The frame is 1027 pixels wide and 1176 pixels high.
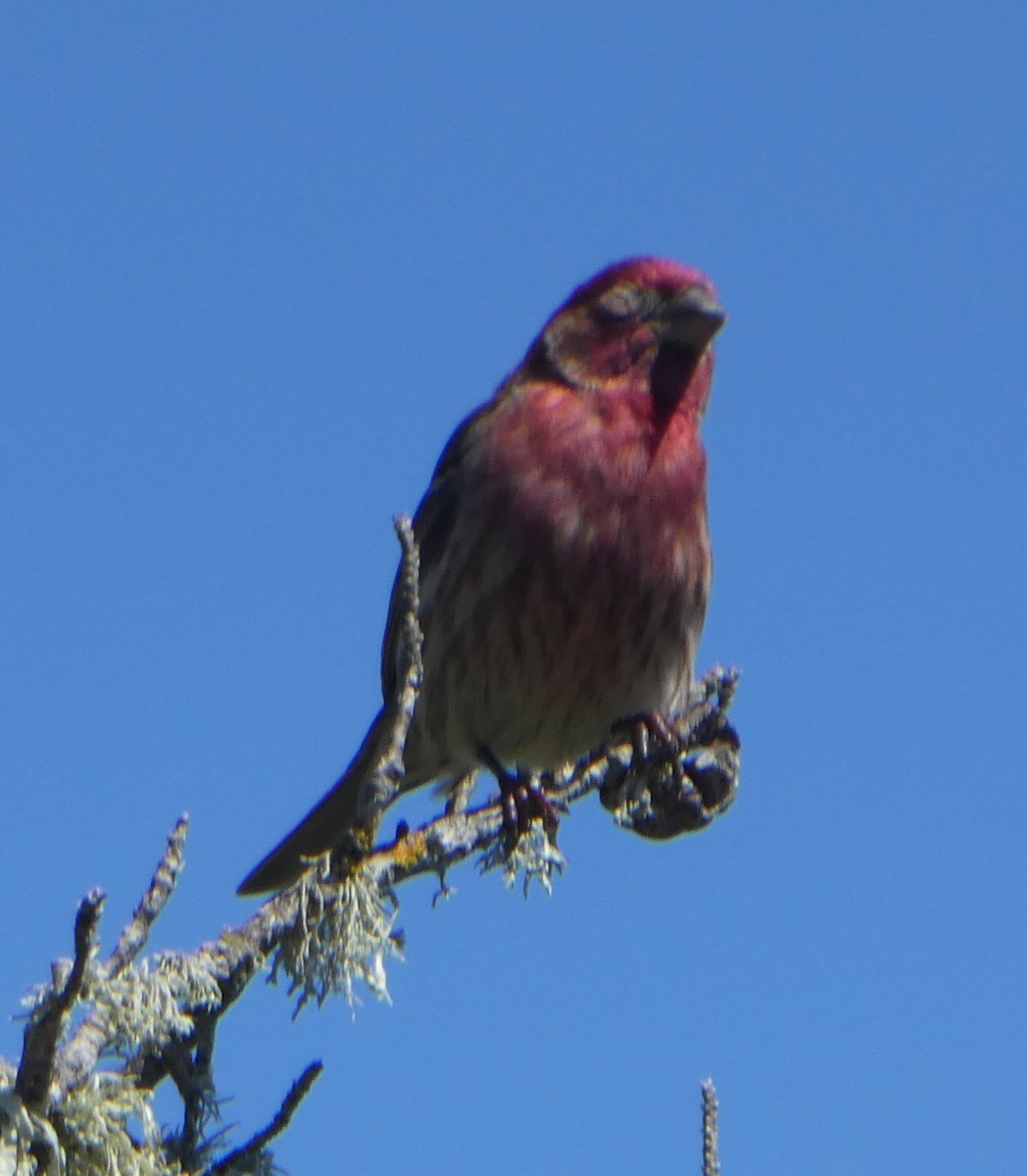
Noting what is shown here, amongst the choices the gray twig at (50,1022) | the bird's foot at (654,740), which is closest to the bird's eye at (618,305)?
the bird's foot at (654,740)

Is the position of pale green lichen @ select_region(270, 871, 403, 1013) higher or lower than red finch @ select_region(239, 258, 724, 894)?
lower

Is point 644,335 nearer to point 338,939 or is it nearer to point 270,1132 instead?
point 338,939

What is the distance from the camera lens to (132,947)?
277cm

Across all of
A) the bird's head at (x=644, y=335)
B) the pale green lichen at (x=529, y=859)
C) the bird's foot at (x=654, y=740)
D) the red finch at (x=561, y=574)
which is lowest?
the pale green lichen at (x=529, y=859)

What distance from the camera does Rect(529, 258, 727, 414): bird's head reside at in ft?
23.2

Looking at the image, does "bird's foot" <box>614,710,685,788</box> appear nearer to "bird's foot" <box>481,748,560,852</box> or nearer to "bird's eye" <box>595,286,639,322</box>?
"bird's foot" <box>481,748,560,852</box>

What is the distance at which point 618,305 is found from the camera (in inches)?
287

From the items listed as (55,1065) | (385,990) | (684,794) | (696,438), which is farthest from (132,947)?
(696,438)

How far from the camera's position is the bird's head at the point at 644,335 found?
23.2ft

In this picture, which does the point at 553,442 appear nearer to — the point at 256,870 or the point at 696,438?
Answer: the point at 696,438

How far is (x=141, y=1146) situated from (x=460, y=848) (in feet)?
3.97

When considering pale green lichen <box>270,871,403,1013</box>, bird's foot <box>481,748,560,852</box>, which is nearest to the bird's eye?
bird's foot <box>481,748,560,852</box>

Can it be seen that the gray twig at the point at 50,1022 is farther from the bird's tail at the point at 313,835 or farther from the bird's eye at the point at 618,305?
the bird's eye at the point at 618,305

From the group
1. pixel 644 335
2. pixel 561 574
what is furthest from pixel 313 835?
pixel 644 335
